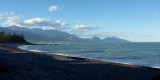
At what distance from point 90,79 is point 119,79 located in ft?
8.42

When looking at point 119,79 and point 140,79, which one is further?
point 140,79

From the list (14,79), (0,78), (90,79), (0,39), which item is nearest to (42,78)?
(14,79)

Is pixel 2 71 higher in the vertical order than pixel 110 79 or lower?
higher

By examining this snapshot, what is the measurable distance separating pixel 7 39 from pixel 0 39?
9279 millimetres

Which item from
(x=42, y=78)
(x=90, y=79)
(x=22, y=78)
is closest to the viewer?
(x=22, y=78)

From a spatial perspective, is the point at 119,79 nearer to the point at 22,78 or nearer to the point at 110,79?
the point at 110,79

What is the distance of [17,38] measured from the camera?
507 feet

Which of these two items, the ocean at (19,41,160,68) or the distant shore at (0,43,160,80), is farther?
the ocean at (19,41,160,68)

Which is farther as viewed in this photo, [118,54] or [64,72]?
[118,54]

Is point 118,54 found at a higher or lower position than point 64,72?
lower

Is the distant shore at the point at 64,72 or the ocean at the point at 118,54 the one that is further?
the ocean at the point at 118,54

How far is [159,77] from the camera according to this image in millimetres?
11883

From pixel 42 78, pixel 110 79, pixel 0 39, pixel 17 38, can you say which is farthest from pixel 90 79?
pixel 17 38

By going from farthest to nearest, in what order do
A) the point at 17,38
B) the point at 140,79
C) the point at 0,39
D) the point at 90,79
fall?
the point at 17,38
the point at 0,39
the point at 140,79
the point at 90,79
